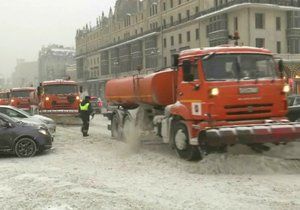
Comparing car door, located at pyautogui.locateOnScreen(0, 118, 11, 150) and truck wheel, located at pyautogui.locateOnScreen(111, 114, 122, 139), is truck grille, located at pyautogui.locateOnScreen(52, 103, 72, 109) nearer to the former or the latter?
truck wheel, located at pyautogui.locateOnScreen(111, 114, 122, 139)

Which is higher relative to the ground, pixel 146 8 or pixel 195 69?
pixel 146 8

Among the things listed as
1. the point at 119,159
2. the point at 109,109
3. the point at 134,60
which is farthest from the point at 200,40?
the point at 119,159

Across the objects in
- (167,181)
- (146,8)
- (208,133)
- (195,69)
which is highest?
(146,8)

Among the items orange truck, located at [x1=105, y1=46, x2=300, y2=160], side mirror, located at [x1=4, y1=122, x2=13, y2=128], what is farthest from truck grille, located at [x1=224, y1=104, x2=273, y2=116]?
side mirror, located at [x1=4, y1=122, x2=13, y2=128]

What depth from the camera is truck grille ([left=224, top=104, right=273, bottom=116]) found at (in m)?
11.4

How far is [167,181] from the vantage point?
9969 millimetres

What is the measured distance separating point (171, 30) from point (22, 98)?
5049 cm

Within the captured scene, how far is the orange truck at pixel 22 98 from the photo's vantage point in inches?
1359

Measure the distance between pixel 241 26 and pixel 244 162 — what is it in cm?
5278

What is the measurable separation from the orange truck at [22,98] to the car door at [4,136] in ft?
66.1

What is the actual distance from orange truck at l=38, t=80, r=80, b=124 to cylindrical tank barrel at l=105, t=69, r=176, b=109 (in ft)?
32.8

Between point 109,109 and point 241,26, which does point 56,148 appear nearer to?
point 109,109

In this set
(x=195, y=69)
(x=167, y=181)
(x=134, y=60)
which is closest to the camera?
Answer: (x=167, y=181)

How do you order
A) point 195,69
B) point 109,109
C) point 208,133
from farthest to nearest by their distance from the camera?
point 109,109 → point 195,69 → point 208,133
